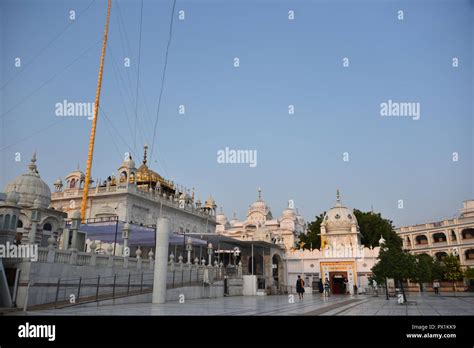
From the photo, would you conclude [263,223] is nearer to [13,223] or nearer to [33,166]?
[33,166]

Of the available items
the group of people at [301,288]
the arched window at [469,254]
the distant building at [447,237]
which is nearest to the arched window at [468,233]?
the distant building at [447,237]

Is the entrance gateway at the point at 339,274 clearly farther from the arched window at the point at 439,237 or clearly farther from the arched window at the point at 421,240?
the arched window at the point at 421,240

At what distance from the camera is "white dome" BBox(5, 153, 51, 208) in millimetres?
24219

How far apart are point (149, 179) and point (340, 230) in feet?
79.1

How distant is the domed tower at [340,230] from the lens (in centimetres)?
4131

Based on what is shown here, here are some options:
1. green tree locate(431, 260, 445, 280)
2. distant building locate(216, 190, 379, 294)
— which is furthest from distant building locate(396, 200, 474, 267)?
distant building locate(216, 190, 379, 294)

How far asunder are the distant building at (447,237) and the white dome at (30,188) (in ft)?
169

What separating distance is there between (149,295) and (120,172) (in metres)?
26.7

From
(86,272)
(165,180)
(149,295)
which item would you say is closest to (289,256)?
(165,180)

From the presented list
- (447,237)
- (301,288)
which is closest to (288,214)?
(447,237)

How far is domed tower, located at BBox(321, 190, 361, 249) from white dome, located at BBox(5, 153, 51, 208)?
28.0 meters

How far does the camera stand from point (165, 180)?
169 ft

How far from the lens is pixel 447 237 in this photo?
57.3 meters
